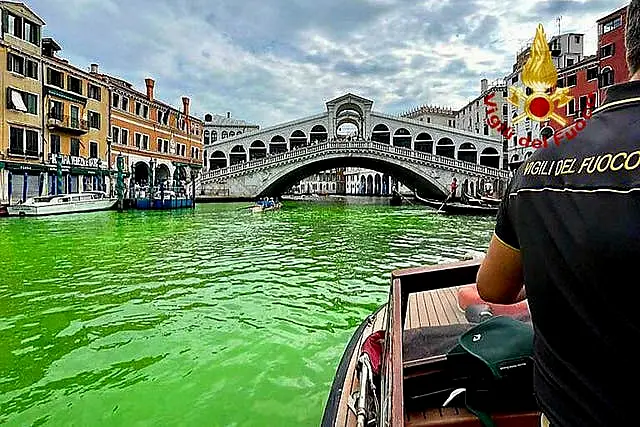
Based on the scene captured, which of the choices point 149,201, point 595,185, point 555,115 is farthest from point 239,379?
point 149,201

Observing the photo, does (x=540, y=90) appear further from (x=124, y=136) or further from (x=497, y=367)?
(x=124, y=136)

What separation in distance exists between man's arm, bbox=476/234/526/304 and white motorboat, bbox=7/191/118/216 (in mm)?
18202

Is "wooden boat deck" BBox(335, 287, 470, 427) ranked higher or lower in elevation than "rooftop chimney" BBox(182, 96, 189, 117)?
lower

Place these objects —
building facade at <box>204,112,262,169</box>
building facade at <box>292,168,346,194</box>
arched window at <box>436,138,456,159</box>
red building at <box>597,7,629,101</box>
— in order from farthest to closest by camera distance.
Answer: building facade at <box>292,168,346,194</box>
building facade at <box>204,112,262,169</box>
arched window at <box>436,138,456,159</box>
red building at <box>597,7,629,101</box>

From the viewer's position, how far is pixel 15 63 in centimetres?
1869

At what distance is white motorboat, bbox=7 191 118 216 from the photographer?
16391 millimetres

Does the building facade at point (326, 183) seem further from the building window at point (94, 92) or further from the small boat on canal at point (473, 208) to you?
the small boat on canal at point (473, 208)

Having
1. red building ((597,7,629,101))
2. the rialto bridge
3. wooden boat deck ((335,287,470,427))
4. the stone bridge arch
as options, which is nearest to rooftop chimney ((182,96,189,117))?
the rialto bridge

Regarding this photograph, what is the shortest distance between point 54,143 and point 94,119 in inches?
127

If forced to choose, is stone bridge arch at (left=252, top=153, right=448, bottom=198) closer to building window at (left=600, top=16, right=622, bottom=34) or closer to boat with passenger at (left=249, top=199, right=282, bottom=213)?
boat with passenger at (left=249, top=199, right=282, bottom=213)

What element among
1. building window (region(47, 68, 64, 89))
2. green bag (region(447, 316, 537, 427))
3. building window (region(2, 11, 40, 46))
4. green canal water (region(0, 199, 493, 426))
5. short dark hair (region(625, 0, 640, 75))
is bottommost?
green canal water (region(0, 199, 493, 426))

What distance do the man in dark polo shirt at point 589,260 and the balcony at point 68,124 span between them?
22759 millimetres

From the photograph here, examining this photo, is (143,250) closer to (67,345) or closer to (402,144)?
(67,345)

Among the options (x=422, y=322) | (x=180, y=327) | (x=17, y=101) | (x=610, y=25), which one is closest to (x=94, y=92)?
(x=17, y=101)
